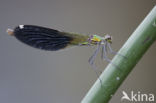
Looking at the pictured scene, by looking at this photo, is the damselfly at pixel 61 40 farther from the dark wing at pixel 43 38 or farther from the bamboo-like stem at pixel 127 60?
the bamboo-like stem at pixel 127 60

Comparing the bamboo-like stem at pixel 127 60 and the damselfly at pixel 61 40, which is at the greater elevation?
the damselfly at pixel 61 40

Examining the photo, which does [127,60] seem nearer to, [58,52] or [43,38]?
[43,38]

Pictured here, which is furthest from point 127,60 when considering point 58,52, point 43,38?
point 58,52

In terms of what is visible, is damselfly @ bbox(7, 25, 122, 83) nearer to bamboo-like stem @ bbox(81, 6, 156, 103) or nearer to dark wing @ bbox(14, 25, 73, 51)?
dark wing @ bbox(14, 25, 73, 51)

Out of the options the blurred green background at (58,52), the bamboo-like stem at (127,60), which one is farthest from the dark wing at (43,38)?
the blurred green background at (58,52)

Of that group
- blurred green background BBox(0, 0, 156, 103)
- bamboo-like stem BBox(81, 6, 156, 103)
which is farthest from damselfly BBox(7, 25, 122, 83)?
→ blurred green background BBox(0, 0, 156, 103)
